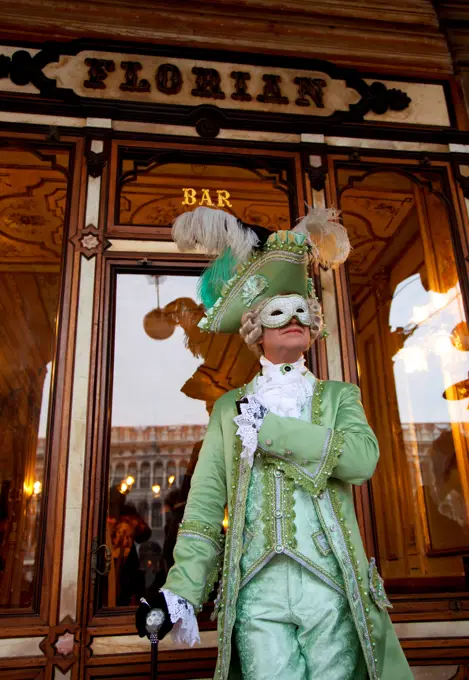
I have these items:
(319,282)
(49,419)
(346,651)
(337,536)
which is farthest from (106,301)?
(346,651)

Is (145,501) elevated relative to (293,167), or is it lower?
lower

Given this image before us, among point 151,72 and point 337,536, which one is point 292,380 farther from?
Answer: point 151,72

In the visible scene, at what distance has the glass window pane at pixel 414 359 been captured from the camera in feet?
13.2

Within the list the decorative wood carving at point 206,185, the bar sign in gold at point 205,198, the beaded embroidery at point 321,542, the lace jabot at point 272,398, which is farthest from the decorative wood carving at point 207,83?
the beaded embroidery at point 321,542

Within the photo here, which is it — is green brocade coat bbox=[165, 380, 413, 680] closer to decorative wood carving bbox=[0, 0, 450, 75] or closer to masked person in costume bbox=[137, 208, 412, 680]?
masked person in costume bbox=[137, 208, 412, 680]

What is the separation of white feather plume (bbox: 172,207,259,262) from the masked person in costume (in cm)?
11

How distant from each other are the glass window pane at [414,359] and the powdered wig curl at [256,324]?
155cm

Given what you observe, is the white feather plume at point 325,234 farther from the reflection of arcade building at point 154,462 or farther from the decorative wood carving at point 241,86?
the decorative wood carving at point 241,86

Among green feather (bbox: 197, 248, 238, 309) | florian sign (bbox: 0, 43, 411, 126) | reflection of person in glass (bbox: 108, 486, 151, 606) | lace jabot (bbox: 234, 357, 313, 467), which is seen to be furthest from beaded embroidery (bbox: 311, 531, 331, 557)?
florian sign (bbox: 0, 43, 411, 126)

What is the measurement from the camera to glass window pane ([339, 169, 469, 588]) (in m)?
4.03

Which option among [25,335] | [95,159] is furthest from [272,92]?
[25,335]

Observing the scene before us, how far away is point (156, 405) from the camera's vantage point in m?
4.54

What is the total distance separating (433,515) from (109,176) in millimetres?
3199

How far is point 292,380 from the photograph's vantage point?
2320mm
